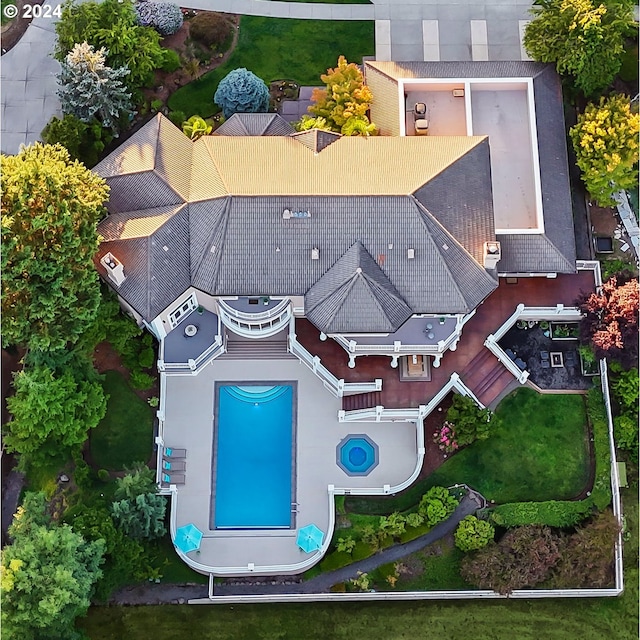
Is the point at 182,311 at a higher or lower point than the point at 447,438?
higher

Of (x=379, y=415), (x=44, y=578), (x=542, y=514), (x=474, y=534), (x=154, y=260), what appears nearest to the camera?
(x=44, y=578)

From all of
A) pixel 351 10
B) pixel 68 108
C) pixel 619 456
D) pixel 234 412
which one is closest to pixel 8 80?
pixel 68 108

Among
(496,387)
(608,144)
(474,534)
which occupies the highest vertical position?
(608,144)

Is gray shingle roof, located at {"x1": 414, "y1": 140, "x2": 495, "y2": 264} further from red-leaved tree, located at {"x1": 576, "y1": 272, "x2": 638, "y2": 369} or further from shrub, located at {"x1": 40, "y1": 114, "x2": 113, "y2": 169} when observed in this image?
shrub, located at {"x1": 40, "y1": 114, "x2": 113, "y2": 169}

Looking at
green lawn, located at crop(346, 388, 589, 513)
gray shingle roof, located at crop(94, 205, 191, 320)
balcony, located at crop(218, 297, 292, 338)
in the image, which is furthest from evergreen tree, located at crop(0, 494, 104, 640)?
green lawn, located at crop(346, 388, 589, 513)

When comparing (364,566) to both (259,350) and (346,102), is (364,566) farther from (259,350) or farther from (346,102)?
(346,102)

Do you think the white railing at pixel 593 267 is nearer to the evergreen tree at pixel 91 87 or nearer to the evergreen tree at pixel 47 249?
the evergreen tree at pixel 47 249

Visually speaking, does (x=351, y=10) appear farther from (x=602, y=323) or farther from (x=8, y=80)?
(x=602, y=323)

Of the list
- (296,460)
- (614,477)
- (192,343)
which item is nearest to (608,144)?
(614,477)
